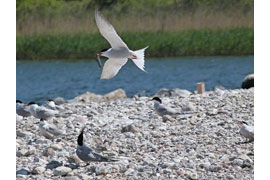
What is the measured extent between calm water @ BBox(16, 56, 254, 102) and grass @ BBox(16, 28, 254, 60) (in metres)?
0.26

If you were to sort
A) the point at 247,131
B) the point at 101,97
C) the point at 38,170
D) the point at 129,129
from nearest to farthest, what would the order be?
the point at 38,170
the point at 247,131
the point at 129,129
the point at 101,97

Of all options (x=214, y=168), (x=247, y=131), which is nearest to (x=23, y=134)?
(x=247, y=131)

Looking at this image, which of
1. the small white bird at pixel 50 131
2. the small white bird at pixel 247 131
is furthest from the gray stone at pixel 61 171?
the small white bird at pixel 247 131

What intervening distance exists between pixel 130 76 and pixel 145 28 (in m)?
1.50

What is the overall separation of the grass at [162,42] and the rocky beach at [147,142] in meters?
7.69

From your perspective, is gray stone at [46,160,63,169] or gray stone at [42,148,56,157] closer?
gray stone at [46,160,63,169]

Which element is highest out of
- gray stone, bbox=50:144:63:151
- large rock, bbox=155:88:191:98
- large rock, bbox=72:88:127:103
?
large rock, bbox=155:88:191:98

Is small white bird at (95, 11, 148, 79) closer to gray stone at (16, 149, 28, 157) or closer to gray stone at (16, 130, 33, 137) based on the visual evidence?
gray stone at (16, 149, 28, 157)

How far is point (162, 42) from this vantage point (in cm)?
1702

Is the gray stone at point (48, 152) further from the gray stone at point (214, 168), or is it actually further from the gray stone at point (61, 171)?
the gray stone at point (214, 168)

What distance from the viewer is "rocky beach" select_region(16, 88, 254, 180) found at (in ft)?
18.2

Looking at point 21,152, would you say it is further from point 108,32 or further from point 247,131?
point 247,131

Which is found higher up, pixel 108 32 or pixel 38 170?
pixel 108 32

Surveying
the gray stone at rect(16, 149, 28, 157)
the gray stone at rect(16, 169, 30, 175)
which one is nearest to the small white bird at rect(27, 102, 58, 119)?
the gray stone at rect(16, 149, 28, 157)
